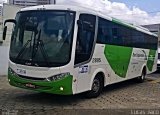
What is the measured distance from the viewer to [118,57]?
13.5 m

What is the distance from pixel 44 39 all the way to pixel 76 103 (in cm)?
239

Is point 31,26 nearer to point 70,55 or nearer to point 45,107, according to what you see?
point 70,55

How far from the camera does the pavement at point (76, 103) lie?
30.0 feet

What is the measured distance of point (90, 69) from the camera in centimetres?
1093

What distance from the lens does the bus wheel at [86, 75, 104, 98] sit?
1132 centimetres

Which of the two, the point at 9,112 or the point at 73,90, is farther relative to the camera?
the point at 73,90

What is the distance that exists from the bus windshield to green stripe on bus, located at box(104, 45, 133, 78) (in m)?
2.82

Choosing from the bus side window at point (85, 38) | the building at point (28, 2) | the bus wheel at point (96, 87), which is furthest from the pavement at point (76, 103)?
the building at point (28, 2)

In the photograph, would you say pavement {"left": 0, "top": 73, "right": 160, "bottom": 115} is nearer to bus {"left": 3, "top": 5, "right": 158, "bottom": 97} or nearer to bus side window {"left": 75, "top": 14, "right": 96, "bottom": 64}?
bus {"left": 3, "top": 5, "right": 158, "bottom": 97}

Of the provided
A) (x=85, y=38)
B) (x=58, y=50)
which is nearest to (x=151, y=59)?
(x=85, y=38)

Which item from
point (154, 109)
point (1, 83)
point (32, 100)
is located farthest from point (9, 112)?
point (1, 83)

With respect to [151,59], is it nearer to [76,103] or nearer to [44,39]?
[76,103]

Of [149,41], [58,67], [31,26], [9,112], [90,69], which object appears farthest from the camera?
[149,41]

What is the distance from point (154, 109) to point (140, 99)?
1862 millimetres
